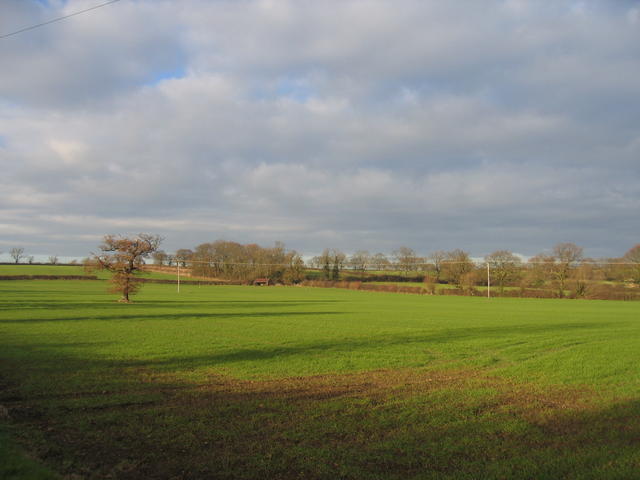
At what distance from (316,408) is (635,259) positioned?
77613mm

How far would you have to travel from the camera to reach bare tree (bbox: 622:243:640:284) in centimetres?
6247

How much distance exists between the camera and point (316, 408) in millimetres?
8125

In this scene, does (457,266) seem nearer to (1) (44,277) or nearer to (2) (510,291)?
(2) (510,291)

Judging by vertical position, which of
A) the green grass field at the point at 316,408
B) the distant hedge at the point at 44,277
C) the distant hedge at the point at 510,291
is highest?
the distant hedge at the point at 44,277

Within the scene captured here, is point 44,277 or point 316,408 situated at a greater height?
point 44,277

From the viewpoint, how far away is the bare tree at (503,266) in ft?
252

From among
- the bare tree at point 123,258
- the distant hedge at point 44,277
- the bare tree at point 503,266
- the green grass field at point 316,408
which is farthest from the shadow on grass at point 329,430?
the distant hedge at point 44,277

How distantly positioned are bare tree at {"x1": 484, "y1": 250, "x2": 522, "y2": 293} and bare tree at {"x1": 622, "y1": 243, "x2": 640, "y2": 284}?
15.4 metres

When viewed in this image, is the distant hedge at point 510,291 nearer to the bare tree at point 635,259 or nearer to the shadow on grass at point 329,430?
the bare tree at point 635,259

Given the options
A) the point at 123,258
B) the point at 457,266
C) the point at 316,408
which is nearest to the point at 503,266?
the point at 457,266

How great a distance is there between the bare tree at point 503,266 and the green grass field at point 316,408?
63.3 metres

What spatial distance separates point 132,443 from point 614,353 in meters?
14.4

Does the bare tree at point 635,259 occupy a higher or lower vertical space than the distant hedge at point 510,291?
higher

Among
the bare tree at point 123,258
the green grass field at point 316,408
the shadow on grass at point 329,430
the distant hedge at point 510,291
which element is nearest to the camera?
the shadow on grass at point 329,430
